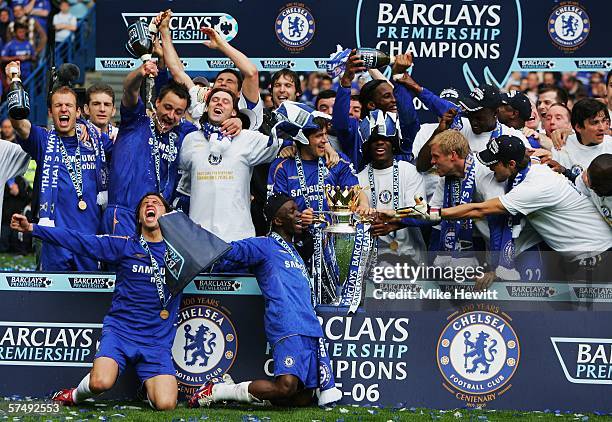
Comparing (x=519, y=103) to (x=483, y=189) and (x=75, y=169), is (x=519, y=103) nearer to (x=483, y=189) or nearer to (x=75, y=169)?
(x=483, y=189)

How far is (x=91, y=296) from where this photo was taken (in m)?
9.58

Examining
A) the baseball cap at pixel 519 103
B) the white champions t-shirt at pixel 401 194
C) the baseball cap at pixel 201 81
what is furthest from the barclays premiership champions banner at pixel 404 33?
the white champions t-shirt at pixel 401 194

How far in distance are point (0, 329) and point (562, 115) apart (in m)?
5.76

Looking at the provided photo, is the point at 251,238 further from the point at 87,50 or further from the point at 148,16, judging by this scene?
the point at 87,50

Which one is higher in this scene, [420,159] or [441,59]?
[441,59]

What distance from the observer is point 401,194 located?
10172mm

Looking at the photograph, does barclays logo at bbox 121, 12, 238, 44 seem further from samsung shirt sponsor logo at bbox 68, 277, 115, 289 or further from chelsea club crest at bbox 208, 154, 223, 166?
samsung shirt sponsor logo at bbox 68, 277, 115, 289

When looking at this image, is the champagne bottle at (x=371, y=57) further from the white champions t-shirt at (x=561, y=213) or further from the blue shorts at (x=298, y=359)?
the blue shorts at (x=298, y=359)

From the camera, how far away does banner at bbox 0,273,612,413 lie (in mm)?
9148

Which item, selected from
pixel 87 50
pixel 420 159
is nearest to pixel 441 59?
pixel 420 159

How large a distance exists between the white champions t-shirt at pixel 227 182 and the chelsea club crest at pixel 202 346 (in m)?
0.74

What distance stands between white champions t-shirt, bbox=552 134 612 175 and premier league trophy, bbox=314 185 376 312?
2240 millimetres

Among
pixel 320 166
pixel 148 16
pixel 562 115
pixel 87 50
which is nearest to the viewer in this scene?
pixel 320 166

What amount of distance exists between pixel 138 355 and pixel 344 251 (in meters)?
1.77
